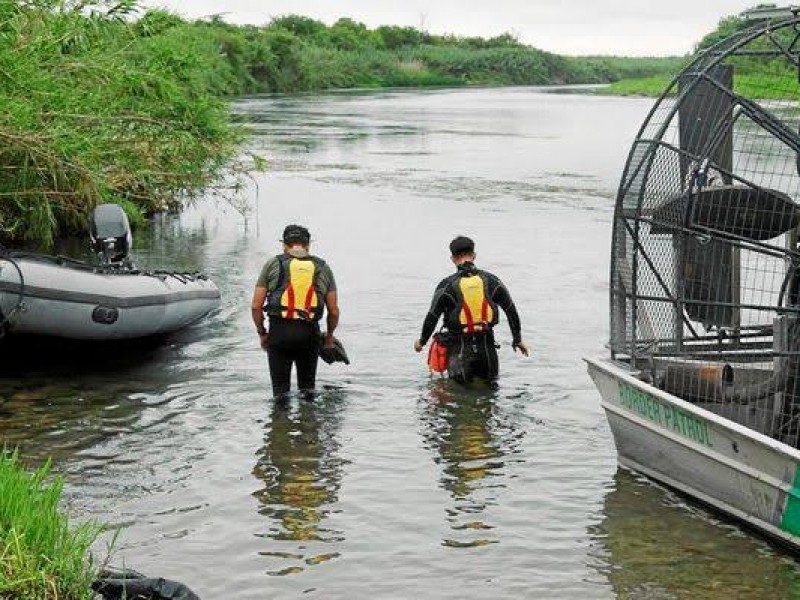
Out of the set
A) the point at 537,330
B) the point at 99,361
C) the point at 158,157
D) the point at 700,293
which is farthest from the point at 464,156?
the point at 700,293

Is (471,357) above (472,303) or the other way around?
the other way around

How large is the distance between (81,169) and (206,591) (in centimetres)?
757

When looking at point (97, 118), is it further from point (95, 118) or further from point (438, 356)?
point (438, 356)

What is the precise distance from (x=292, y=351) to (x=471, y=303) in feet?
4.67

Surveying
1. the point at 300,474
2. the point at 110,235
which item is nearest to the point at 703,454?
the point at 300,474

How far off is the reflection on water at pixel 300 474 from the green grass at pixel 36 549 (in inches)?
71.0

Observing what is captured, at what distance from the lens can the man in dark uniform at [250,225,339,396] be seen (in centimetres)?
1084

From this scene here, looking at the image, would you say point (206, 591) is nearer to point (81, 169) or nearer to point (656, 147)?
point (656, 147)

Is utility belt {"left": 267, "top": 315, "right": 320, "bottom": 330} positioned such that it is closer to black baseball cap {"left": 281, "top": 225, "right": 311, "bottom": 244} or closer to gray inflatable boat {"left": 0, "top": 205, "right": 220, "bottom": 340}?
black baseball cap {"left": 281, "top": 225, "right": 311, "bottom": 244}

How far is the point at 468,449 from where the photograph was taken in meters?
10.6

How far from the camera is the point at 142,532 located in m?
8.46

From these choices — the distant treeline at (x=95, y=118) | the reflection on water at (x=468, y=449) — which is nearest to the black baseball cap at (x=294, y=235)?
the reflection on water at (x=468, y=449)

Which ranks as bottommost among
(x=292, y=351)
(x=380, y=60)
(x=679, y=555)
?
(x=679, y=555)

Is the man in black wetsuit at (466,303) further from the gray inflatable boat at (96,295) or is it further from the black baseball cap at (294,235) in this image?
the gray inflatable boat at (96,295)
